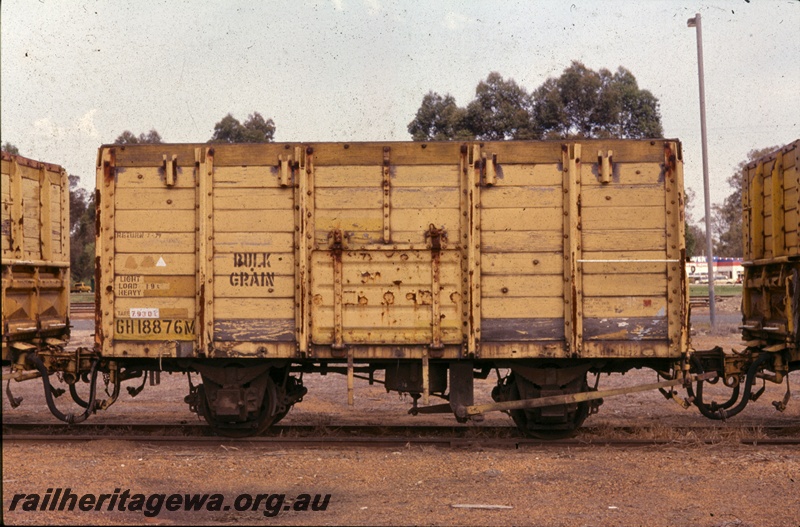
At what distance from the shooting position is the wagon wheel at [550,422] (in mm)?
9211

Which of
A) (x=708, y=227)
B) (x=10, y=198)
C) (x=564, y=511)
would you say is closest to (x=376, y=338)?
(x=564, y=511)

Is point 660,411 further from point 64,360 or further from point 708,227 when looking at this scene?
point 708,227

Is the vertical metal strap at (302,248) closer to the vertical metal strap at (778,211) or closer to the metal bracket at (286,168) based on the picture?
the metal bracket at (286,168)

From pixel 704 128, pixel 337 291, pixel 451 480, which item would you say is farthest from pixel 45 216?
pixel 704 128

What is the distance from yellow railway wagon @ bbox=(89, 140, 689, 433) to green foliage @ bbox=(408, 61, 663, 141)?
941 inches

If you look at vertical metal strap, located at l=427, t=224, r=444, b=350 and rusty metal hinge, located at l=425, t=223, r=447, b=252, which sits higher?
rusty metal hinge, located at l=425, t=223, r=447, b=252

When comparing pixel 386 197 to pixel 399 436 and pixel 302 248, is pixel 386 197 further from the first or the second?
pixel 399 436

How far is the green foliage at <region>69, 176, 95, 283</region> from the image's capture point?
50875mm

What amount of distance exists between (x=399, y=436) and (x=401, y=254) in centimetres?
245

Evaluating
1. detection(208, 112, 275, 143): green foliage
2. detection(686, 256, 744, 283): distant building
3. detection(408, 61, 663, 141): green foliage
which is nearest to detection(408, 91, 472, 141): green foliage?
detection(408, 61, 663, 141): green foliage

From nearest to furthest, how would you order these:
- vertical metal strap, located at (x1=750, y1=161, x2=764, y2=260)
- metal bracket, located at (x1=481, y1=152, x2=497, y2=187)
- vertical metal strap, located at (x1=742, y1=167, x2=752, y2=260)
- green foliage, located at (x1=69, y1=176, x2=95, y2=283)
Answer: metal bracket, located at (x1=481, y1=152, x2=497, y2=187) → vertical metal strap, located at (x1=750, y1=161, x2=764, y2=260) → vertical metal strap, located at (x1=742, y1=167, x2=752, y2=260) → green foliage, located at (x1=69, y1=176, x2=95, y2=283)

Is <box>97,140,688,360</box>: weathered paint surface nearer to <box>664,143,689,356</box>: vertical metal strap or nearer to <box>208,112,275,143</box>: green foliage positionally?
<box>664,143,689,356</box>: vertical metal strap

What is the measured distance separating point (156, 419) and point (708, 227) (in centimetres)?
1600

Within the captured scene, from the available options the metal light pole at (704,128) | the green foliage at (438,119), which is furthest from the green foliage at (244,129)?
the metal light pole at (704,128)
